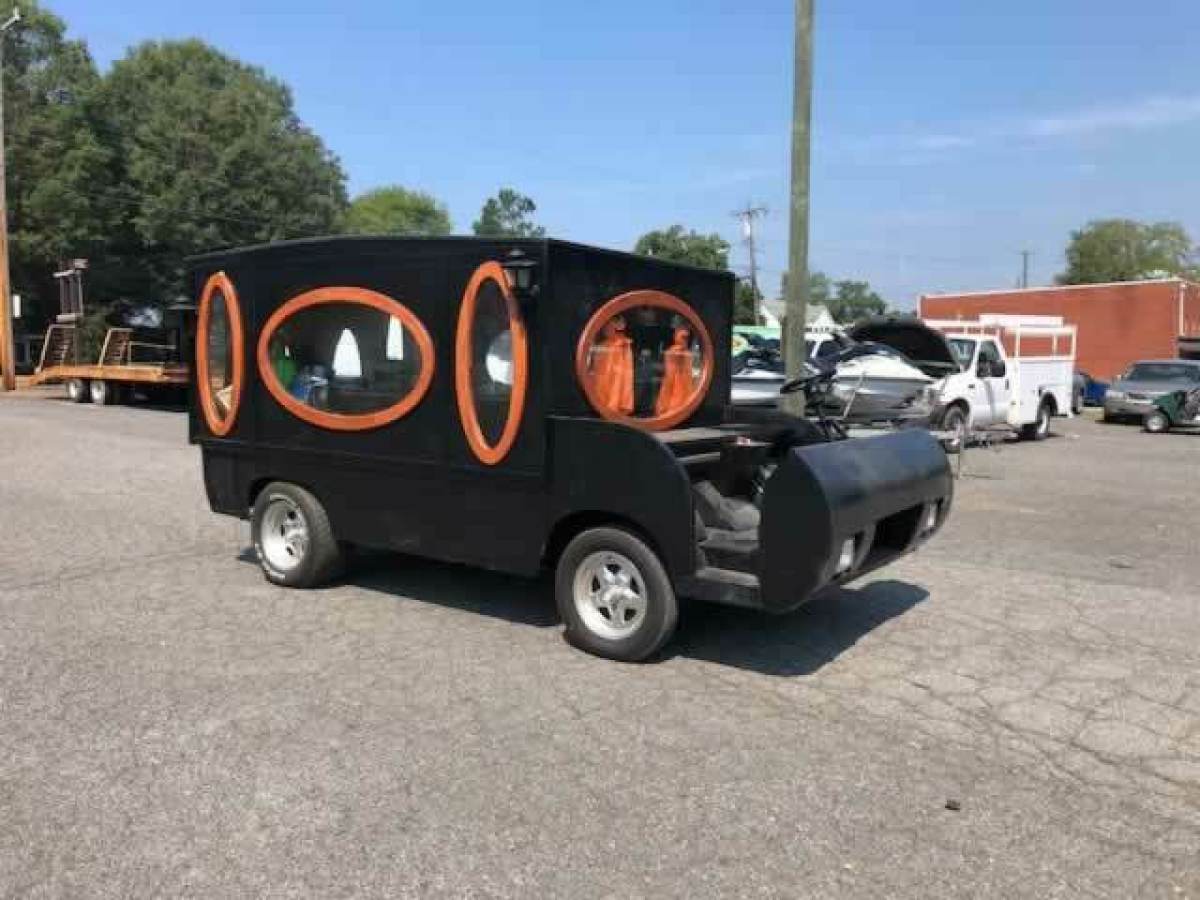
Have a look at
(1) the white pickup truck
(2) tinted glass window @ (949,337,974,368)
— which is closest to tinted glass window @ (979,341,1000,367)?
(1) the white pickup truck

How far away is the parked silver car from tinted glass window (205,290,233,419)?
71.1ft

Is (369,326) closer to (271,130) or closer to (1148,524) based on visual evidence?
(1148,524)

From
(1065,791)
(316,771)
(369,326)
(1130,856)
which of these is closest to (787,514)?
(1065,791)

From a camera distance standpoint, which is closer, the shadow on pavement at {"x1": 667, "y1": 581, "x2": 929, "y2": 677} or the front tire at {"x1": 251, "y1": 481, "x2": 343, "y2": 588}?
the shadow on pavement at {"x1": 667, "y1": 581, "x2": 929, "y2": 677}

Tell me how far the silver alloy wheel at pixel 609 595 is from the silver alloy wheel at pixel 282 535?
2.31m

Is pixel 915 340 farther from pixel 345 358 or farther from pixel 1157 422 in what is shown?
pixel 345 358

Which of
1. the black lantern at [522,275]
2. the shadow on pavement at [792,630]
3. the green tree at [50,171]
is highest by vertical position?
the green tree at [50,171]

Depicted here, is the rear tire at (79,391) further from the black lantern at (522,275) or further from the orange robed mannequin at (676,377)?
the black lantern at (522,275)

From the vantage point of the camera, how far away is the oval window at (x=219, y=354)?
701 centimetres

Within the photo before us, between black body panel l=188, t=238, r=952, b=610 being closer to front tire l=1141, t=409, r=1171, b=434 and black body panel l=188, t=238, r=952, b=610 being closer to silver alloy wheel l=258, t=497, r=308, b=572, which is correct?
silver alloy wheel l=258, t=497, r=308, b=572

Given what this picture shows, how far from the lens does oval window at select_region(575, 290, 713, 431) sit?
19.2ft

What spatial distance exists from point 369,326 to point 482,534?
4.84 ft

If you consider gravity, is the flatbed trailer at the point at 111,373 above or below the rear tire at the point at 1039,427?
above

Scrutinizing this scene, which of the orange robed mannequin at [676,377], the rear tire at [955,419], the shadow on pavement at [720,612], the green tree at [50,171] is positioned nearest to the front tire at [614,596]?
the shadow on pavement at [720,612]
